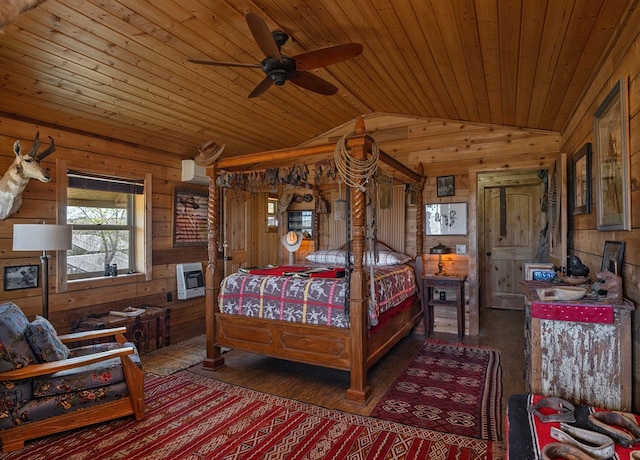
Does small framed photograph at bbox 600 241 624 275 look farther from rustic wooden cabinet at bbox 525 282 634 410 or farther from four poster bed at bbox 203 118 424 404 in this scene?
four poster bed at bbox 203 118 424 404

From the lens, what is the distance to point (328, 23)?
2887 millimetres

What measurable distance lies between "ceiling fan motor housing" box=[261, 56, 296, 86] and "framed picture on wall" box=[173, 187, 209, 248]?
3.00m

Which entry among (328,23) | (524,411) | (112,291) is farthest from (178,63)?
(524,411)

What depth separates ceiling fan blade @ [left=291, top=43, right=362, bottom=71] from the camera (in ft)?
7.97

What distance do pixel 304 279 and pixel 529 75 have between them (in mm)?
2541

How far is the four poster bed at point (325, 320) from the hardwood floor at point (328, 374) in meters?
0.16

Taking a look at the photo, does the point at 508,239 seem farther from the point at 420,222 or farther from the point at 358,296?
the point at 358,296

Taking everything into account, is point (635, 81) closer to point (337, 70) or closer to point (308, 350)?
point (337, 70)

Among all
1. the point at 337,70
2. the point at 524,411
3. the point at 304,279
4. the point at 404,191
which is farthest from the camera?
the point at 404,191

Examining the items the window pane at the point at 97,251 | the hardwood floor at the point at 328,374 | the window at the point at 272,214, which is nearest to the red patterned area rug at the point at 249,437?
the hardwood floor at the point at 328,374

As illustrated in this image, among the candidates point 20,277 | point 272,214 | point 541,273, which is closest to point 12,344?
point 20,277

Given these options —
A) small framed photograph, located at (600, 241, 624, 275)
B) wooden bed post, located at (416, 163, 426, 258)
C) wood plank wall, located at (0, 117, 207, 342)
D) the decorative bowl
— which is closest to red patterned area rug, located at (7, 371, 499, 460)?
the decorative bowl

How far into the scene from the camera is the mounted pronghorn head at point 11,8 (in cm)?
104

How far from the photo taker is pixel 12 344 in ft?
Result: 8.29
